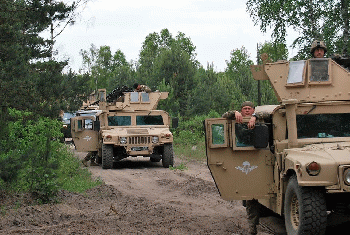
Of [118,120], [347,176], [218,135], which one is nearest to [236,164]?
[218,135]

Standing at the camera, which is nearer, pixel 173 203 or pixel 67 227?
pixel 67 227

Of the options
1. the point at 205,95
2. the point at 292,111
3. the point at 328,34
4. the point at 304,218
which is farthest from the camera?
the point at 205,95

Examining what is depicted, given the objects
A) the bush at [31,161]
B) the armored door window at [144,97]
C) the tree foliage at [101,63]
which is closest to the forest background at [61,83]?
the bush at [31,161]

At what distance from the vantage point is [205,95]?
30219 millimetres

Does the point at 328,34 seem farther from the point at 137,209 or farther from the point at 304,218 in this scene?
the point at 304,218

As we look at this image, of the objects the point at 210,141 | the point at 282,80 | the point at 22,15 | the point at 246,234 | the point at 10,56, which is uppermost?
the point at 22,15

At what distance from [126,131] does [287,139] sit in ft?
32.5

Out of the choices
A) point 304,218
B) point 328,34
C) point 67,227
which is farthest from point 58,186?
point 328,34

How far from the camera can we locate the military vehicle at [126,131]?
16.4 metres

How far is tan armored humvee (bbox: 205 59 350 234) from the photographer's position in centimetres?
661

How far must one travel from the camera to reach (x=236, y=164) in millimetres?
7473

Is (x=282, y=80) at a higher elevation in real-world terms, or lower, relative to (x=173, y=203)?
higher

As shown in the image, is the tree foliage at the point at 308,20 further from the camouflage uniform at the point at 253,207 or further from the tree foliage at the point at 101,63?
the tree foliage at the point at 101,63

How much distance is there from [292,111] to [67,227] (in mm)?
3286
